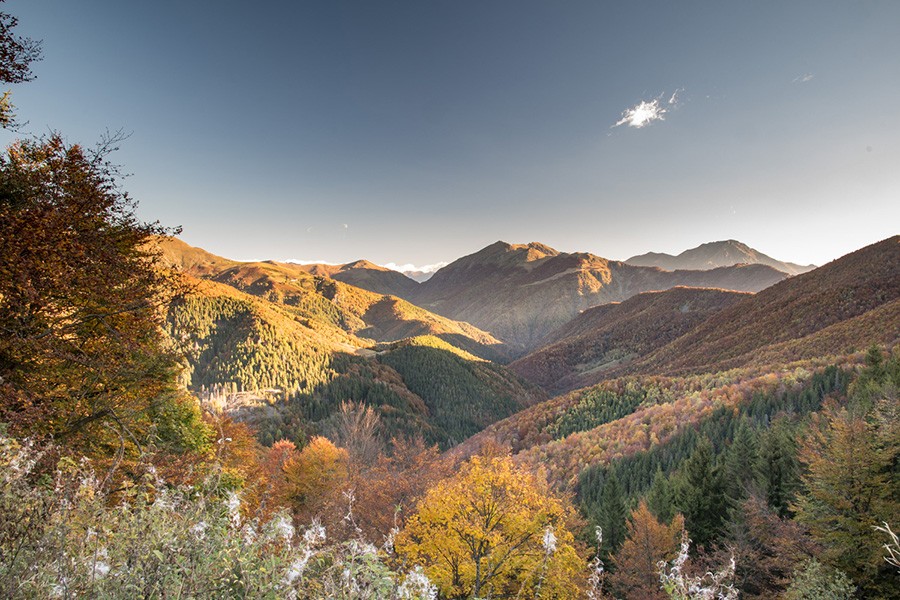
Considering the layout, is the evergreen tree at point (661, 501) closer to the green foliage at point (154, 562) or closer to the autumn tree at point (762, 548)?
the autumn tree at point (762, 548)

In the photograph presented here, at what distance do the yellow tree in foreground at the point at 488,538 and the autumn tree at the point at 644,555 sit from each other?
33.4 ft

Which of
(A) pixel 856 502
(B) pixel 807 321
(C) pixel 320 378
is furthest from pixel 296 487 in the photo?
(B) pixel 807 321

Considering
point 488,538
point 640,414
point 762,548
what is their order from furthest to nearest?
point 640,414 → point 762,548 → point 488,538

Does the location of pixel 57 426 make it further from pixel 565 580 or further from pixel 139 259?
pixel 565 580

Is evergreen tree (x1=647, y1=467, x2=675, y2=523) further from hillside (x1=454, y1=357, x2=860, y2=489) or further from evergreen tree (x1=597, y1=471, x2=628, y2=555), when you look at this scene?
hillside (x1=454, y1=357, x2=860, y2=489)

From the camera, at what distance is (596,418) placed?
78.1 m

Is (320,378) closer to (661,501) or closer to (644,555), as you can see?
(661,501)

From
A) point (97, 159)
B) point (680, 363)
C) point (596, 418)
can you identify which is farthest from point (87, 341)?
point (680, 363)

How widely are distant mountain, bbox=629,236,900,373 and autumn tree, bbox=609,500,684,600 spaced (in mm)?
66199

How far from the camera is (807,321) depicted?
105938 mm

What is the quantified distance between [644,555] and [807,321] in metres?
121

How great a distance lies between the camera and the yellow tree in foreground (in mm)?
14492

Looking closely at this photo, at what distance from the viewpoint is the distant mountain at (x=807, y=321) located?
75125 mm

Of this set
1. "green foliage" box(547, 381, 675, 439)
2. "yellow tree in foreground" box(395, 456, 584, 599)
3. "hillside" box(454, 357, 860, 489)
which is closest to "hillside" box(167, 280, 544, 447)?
"hillside" box(454, 357, 860, 489)
